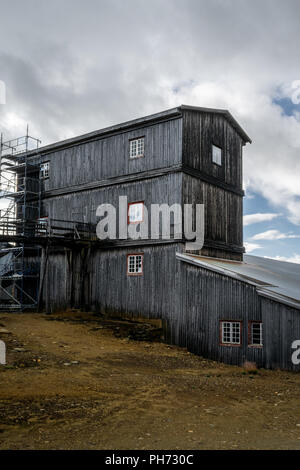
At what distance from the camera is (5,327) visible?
22516mm

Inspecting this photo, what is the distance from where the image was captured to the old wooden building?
20312mm

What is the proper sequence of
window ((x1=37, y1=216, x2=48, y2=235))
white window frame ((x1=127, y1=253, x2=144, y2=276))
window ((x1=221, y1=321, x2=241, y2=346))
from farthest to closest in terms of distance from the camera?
window ((x1=37, y1=216, x2=48, y2=235))
white window frame ((x1=127, y1=253, x2=144, y2=276))
window ((x1=221, y1=321, x2=241, y2=346))

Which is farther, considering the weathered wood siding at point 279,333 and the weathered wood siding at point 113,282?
the weathered wood siding at point 113,282

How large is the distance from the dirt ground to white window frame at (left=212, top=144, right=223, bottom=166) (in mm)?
12924

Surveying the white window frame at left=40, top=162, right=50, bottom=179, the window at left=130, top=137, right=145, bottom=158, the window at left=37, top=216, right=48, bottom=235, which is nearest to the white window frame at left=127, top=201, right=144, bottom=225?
the window at left=130, top=137, right=145, bottom=158

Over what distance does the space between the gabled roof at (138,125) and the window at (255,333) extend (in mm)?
13077

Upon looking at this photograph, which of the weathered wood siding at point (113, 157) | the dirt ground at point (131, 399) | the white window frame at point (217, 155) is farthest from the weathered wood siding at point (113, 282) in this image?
the white window frame at point (217, 155)

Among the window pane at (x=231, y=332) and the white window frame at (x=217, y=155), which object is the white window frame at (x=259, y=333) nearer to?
the window pane at (x=231, y=332)

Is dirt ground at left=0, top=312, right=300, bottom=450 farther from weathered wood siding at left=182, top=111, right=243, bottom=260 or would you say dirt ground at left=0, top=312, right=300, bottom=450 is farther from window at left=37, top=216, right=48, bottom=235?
weathered wood siding at left=182, top=111, right=243, bottom=260

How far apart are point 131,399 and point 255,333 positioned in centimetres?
Answer: 890

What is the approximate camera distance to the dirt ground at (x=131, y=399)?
31.5 ft

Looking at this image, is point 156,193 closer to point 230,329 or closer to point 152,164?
point 152,164

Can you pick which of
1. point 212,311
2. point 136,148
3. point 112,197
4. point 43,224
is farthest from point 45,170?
point 212,311

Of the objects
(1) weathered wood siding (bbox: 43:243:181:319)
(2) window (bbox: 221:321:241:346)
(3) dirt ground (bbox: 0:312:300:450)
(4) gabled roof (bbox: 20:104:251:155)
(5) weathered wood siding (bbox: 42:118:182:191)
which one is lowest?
(3) dirt ground (bbox: 0:312:300:450)
